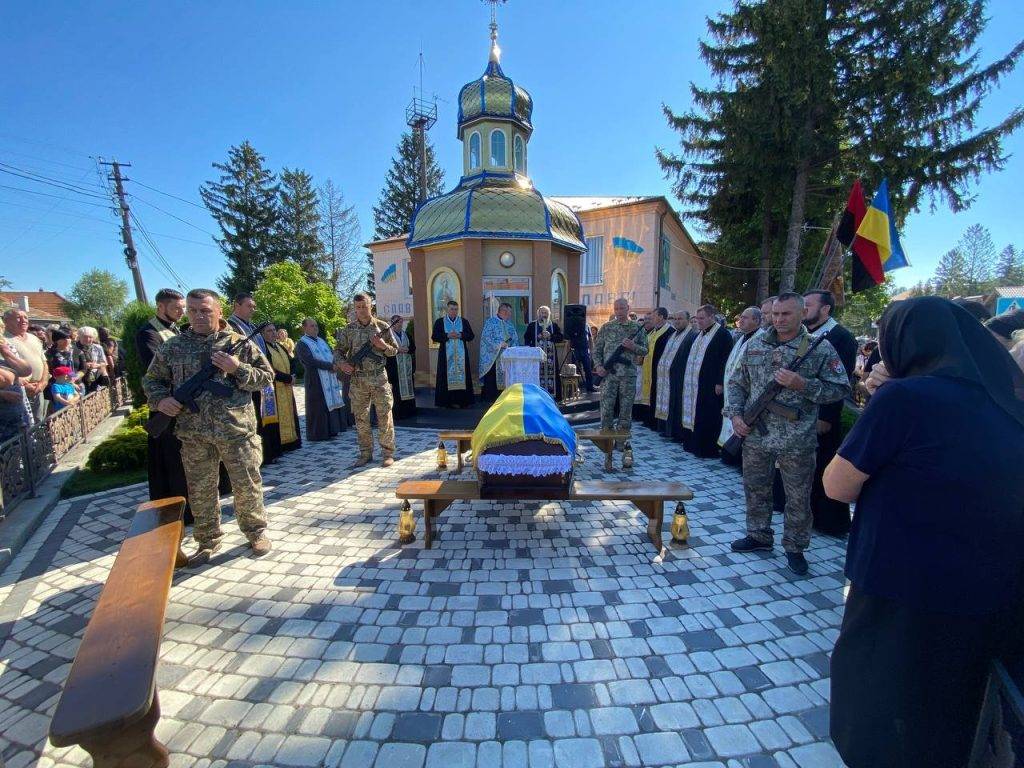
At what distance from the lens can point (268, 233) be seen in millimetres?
32125

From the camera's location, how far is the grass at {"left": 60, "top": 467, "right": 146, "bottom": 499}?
5.09 metres

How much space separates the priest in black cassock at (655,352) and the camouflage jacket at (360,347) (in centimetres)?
462

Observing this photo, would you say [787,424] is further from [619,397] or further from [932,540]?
[619,397]

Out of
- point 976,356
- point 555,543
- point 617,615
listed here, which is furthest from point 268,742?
point 976,356

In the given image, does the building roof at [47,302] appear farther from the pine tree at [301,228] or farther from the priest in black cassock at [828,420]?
the priest in black cassock at [828,420]

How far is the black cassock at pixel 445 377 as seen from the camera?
9266 millimetres

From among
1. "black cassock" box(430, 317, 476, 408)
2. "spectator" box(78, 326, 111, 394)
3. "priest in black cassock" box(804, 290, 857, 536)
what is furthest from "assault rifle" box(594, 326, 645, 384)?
"spectator" box(78, 326, 111, 394)

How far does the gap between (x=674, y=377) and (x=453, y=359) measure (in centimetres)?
463

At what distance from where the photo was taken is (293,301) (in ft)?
73.4

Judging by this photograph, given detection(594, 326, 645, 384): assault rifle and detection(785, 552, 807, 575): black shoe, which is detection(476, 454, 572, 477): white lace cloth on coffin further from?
detection(594, 326, 645, 384): assault rifle

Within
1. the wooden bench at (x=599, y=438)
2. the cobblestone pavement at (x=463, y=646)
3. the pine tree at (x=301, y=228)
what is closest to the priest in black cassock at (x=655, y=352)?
the wooden bench at (x=599, y=438)

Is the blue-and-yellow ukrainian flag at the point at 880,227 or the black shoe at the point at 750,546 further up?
the blue-and-yellow ukrainian flag at the point at 880,227

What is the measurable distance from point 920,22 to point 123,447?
69.0ft

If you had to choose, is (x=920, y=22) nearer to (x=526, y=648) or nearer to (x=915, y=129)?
(x=915, y=129)
